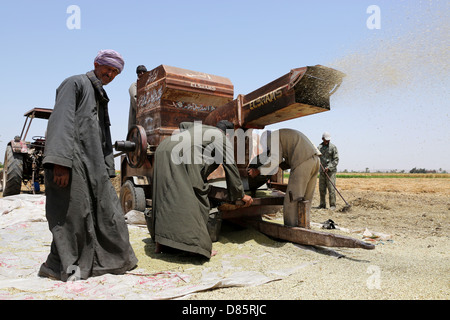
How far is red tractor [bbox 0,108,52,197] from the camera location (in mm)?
8414

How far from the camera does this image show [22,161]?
878 cm

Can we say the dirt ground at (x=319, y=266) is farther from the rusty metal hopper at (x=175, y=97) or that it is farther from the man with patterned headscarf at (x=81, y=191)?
the rusty metal hopper at (x=175, y=97)

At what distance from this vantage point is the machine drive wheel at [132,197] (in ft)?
18.3

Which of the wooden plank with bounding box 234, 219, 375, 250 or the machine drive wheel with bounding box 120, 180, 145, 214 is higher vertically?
the machine drive wheel with bounding box 120, 180, 145, 214

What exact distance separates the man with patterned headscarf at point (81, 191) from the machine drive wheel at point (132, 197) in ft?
8.90

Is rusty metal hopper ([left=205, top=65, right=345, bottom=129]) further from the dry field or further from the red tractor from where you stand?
the red tractor

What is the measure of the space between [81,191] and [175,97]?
10.9ft

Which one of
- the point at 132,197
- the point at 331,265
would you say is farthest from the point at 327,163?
the point at 331,265

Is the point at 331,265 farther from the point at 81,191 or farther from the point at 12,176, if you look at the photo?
the point at 12,176

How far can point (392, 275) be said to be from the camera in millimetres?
2727

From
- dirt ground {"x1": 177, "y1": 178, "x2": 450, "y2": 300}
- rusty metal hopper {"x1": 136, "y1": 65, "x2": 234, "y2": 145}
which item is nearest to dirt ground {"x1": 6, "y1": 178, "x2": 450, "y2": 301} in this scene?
dirt ground {"x1": 177, "y1": 178, "x2": 450, "y2": 300}

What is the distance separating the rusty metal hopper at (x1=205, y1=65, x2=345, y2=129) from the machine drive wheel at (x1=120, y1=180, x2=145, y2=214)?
2.53 meters
